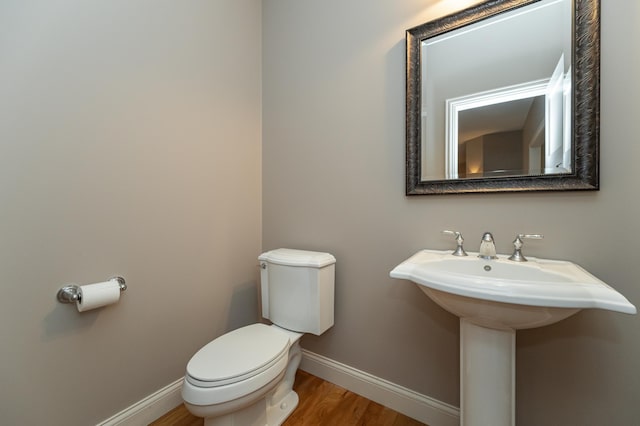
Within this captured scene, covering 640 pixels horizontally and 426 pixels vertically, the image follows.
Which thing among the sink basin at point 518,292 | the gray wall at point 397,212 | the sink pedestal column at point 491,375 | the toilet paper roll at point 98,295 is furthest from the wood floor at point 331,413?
the sink basin at point 518,292

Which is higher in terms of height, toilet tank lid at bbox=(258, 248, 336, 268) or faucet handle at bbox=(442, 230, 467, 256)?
faucet handle at bbox=(442, 230, 467, 256)

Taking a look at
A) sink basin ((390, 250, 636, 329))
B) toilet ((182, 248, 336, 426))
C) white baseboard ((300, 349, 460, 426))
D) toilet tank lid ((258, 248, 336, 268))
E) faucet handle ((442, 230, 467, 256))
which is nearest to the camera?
sink basin ((390, 250, 636, 329))

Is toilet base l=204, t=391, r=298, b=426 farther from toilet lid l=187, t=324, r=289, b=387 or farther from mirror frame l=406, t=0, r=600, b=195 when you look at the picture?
mirror frame l=406, t=0, r=600, b=195

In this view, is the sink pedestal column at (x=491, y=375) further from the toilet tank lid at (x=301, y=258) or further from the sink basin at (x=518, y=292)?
the toilet tank lid at (x=301, y=258)

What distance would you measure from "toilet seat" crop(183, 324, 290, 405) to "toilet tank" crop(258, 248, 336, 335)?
144 mm

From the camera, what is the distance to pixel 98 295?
39.7 inches

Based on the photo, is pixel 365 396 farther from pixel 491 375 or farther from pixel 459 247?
pixel 459 247

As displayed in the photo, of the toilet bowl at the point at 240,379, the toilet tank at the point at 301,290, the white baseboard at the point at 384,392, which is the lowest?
the white baseboard at the point at 384,392

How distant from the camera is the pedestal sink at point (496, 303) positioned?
2.16ft

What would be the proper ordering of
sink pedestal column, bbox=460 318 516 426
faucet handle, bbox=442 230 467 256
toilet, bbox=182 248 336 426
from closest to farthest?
sink pedestal column, bbox=460 318 516 426, toilet, bbox=182 248 336 426, faucet handle, bbox=442 230 467 256

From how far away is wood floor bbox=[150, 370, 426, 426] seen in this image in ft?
4.04

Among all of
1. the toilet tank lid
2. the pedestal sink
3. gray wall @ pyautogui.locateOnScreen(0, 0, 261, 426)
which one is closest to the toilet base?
gray wall @ pyautogui.locateOnScreen(0, 0, 261, 426)

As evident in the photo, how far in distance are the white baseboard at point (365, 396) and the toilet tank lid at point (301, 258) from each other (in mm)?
651

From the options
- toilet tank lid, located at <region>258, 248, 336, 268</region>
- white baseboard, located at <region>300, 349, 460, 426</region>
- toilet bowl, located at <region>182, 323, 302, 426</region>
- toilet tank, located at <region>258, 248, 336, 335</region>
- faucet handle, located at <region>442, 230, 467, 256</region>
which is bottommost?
white baseboard, located at <region>300, 349, 460, 426</region>
